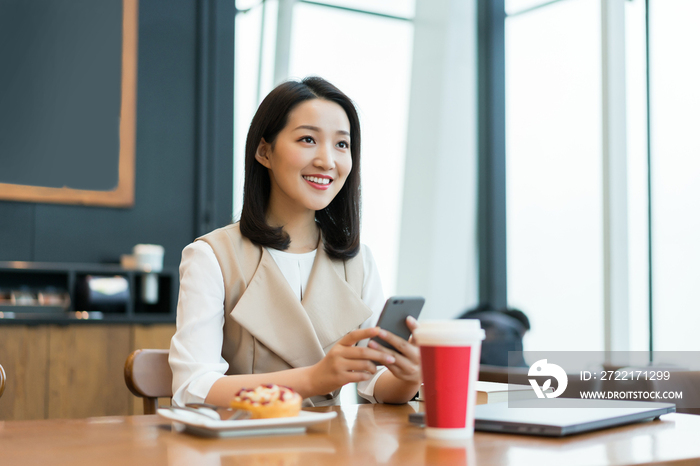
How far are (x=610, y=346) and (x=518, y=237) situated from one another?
111 centimetres

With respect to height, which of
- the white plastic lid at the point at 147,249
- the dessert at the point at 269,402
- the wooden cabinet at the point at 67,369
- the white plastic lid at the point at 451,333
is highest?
the white plastic lid at the point at 147,249

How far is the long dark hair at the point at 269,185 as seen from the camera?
1.53m

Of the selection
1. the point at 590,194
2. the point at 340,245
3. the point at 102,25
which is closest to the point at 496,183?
the point at 590,194

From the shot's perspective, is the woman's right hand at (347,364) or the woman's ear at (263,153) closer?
the woman's right hand at (347,364)

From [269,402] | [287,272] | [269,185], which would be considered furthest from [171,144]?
[269,402]

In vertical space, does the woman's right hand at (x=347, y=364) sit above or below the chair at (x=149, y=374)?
A: above

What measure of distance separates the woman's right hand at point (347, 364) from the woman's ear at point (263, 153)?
0.60 metres

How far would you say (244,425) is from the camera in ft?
2.68

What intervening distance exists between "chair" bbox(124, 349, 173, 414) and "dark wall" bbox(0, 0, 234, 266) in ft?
8.98

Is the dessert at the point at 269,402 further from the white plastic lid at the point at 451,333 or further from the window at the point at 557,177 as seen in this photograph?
the window at the point at 557,177

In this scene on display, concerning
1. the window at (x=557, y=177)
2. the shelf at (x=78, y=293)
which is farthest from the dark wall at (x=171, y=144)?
the window at (x=557, y=177)

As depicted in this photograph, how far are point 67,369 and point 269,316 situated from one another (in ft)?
7.83

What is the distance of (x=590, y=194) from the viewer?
4.21 meters

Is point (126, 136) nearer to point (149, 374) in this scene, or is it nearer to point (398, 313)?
point (149, 374)
